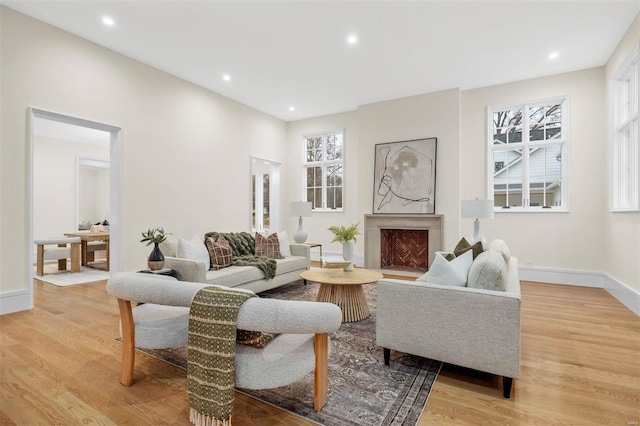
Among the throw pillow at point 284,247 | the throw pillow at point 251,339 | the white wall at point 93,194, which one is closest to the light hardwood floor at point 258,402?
the throw pillow at point 251,339

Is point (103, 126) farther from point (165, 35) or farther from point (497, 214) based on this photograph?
point (497, 214)

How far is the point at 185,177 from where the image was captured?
5.36 m

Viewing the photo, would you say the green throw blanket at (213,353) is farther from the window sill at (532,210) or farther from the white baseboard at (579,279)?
Answer: the window sill at (532,210)

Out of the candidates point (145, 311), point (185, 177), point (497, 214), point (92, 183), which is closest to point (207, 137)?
point (185, 177)

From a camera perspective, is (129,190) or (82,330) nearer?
(82,330)

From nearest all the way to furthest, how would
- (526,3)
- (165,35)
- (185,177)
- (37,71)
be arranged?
(526,3), (37,71), (165,35), (185,177)

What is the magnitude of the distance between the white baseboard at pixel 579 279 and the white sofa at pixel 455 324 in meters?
3.08

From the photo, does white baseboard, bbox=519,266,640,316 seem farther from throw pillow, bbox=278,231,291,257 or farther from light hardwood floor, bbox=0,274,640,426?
throw pillow, bbox=278,231,291,257

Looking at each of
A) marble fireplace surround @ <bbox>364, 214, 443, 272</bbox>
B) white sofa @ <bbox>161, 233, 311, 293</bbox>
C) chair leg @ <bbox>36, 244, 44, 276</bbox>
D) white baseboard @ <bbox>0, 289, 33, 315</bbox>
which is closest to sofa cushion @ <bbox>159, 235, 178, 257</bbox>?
white sofa @ <bbox>161, 233, 311, 293</bbox>

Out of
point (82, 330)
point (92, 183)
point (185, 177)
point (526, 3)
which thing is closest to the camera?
point (82, 330)

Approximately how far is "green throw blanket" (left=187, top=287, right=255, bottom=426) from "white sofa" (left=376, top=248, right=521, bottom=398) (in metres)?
1.12

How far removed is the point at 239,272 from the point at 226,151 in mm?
3250

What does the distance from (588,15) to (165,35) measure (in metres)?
5.06

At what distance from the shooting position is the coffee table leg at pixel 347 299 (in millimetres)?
3230
